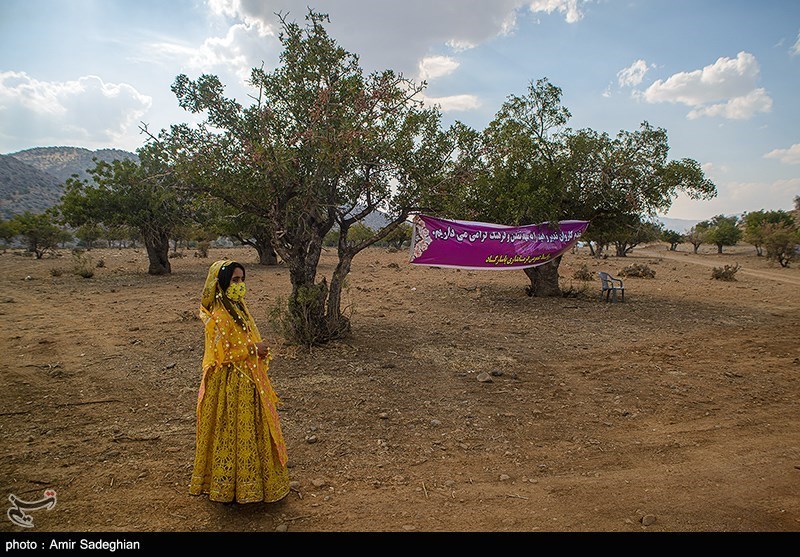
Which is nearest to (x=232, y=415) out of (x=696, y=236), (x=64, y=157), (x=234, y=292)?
(x=234, y=292)

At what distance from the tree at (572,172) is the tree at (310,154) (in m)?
4.00

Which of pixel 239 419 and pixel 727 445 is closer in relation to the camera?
pixel 239 419

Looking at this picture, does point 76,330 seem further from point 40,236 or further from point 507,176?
point 40,236

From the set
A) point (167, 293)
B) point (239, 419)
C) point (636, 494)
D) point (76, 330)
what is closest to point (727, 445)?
point (636, 494)

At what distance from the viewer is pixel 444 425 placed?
516 centimetres

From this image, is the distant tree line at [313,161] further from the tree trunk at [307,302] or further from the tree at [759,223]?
the tree at [759,223]

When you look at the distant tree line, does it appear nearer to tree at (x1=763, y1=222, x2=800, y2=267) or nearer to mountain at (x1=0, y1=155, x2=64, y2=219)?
tree at (x1=763, y1=222, x2=800, y2=267)

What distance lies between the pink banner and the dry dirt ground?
63.0 inches

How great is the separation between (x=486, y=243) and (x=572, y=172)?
12.4 ft

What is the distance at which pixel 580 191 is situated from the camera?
12.8 meters

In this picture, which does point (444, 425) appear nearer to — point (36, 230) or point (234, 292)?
point (234, 292)

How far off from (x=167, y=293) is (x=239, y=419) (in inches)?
529

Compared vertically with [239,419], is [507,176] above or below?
above

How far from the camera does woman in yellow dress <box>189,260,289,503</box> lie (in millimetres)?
3447
